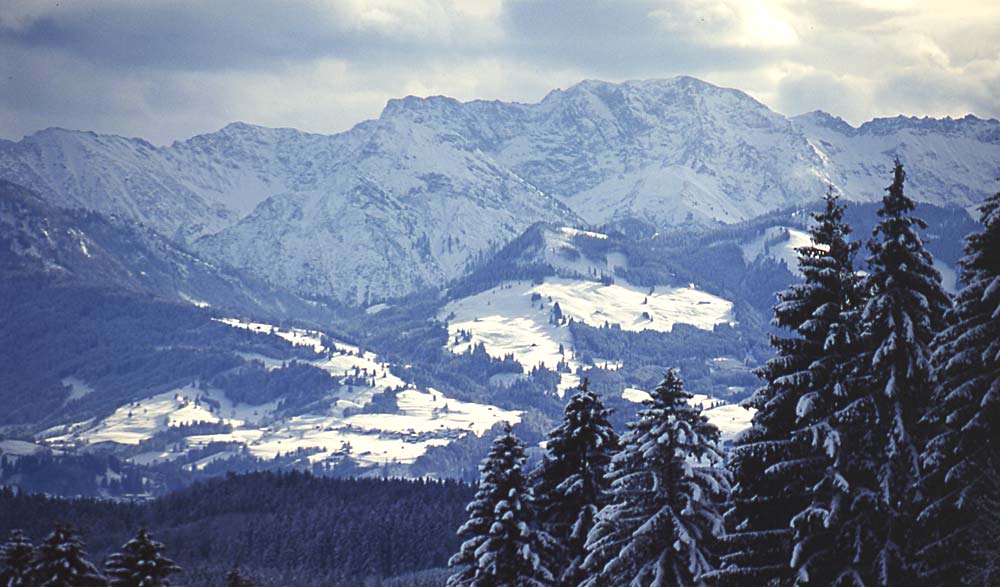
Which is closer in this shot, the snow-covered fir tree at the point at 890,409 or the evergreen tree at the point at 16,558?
the snow-covered fir tree at the point at 890,409

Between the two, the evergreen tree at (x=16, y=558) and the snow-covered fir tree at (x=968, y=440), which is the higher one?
the snow-covered fir tree at (x=968, y=440)

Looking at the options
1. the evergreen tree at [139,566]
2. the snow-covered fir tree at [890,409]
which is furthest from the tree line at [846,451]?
the evergreen tree at [139,566]

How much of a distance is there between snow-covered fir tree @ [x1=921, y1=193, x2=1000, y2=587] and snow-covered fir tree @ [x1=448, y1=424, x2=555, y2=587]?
1884cm

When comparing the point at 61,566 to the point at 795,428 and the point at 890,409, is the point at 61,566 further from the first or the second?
the point at 890,409

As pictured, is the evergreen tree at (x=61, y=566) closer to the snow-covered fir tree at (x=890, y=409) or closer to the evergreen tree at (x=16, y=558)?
the evergreen tree at (x=16, y=558)

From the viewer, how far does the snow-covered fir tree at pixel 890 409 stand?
132 ft

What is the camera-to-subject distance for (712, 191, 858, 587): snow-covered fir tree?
42406 mm

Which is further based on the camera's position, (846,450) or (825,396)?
(825,396)

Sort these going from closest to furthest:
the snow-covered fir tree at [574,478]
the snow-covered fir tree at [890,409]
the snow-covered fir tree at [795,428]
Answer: the snow-covered fir tree at [890,409], the snow-covered fir tree at [795,428], the snow-covered fir tree at [574,478]

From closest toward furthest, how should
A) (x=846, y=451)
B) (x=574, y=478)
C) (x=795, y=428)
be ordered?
(x=846, y=451) → (x=795, y=428) → (x=574, y=478)

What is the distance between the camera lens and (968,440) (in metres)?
38.2

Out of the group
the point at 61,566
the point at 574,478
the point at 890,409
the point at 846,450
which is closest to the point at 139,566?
the point at 61,566

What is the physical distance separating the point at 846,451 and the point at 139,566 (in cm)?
2993

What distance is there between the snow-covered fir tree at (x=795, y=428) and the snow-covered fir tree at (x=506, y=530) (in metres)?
11.0
